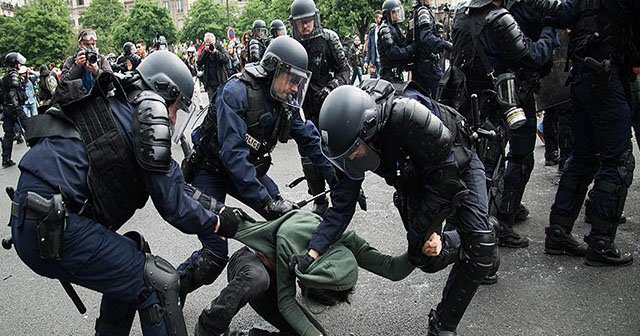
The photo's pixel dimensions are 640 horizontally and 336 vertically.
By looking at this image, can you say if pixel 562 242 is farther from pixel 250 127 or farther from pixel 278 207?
pixel 250 127

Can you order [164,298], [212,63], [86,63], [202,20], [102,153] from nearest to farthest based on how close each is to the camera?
[102,153] < [164,298] < [86,63] < [212,63] < [202,20]

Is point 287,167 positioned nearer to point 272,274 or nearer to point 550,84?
point 550,84

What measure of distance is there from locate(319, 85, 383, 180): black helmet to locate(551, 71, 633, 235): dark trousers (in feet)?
6.21

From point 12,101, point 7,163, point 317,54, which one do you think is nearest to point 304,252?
point 317,54

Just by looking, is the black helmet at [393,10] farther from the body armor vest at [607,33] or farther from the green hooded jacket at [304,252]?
the green hooded jacket at [304,252]

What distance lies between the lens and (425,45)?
7051mm

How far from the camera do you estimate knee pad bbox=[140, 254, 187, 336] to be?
8.02 ft

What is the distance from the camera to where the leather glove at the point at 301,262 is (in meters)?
2.50

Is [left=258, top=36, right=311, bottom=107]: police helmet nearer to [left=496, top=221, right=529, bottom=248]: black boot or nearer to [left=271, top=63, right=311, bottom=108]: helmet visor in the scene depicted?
[left=271, top=63, right=311, bottom=108]: helmet visor

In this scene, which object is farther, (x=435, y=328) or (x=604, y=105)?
(x=604, y=105)

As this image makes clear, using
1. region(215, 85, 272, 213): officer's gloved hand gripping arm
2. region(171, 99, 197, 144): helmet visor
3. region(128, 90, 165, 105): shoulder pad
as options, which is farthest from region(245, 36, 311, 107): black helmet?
region(128, 90, 165, 105): shoulder pad

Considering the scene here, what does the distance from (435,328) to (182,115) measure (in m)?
1.78

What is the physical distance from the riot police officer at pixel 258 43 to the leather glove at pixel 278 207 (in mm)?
5685

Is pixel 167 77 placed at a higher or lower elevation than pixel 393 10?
higher
